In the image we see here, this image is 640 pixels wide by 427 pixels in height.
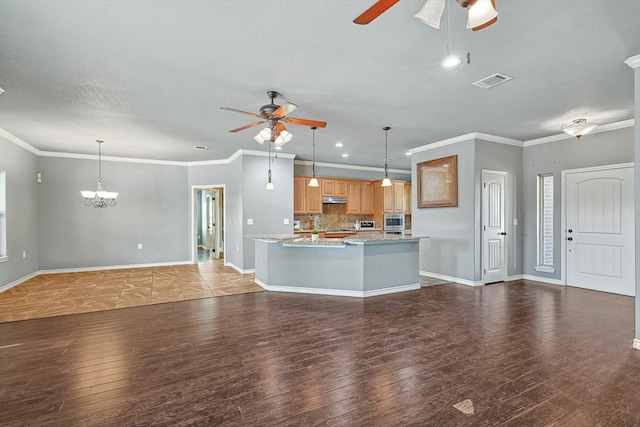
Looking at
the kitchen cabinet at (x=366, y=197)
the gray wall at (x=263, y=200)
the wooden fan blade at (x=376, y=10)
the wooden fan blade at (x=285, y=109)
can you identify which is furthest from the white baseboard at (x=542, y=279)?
the wooden fan blade at (x=376, y=10)

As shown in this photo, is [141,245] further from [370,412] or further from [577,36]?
[577,36]

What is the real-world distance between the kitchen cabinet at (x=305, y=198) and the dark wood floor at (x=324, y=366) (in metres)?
3.78

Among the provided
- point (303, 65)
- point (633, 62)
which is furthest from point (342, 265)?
point (633, 62)

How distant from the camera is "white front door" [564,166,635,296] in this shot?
4.95 m

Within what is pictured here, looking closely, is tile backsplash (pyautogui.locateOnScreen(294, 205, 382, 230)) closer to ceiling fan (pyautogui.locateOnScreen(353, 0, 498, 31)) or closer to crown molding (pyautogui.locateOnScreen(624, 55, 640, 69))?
crown molding (pyautogui.locateOnScreen(624, 55, 640, 69))

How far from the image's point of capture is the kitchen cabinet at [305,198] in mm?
7848

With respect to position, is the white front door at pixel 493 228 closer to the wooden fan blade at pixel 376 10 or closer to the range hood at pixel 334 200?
the range hood at pixel 334 200

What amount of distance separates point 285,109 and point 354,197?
18.6ft

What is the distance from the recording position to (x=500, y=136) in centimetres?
580

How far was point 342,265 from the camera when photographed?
5.00m

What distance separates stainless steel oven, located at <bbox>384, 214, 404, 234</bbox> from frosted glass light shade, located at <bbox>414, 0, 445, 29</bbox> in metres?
7.13

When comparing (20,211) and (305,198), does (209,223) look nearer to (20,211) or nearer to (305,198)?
(305,198)

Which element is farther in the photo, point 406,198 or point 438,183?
point 406,198

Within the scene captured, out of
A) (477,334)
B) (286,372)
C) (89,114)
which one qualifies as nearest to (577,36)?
(477,334)
